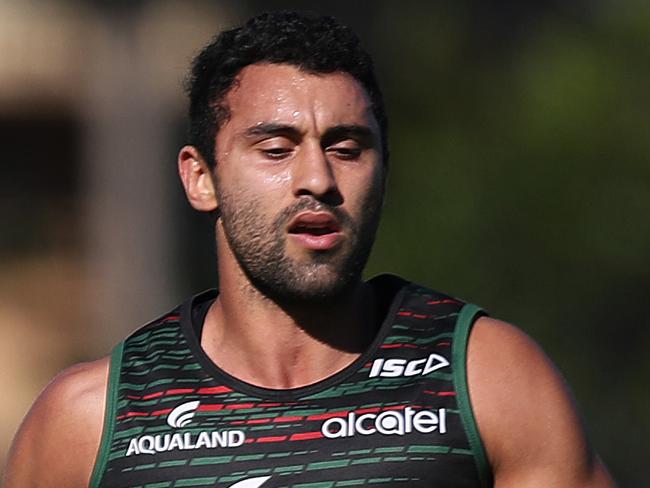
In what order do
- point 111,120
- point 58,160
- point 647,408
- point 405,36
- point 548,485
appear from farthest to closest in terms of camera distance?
1. point 58,160
2. point 111,120
3. point 405,36
4. point 647,408
5. point 548,485

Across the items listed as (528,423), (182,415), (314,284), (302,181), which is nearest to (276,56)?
(302,181)

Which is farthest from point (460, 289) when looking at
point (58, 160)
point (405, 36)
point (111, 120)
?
point (58, 160)

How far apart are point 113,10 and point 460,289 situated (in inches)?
189

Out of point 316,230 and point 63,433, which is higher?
point 316,230

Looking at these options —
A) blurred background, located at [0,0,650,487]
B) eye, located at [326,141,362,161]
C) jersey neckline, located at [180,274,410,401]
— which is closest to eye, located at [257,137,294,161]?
eye, located at [326,141,362,161]

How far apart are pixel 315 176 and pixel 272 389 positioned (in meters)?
0.60

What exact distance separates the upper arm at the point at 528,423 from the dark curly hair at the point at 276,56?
69 cm

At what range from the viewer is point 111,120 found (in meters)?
16.8

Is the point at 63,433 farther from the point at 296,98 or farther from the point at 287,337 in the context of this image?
the point at 296,98

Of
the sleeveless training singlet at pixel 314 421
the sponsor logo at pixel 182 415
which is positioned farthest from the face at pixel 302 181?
the sponsor logo at pixel 182 415

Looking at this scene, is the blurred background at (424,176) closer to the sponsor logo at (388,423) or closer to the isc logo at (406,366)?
the isc logo at (406,366)

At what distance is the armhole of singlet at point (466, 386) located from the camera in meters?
5.24

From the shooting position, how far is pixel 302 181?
5367mm

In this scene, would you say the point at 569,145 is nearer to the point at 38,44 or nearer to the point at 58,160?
the point at 38,44
